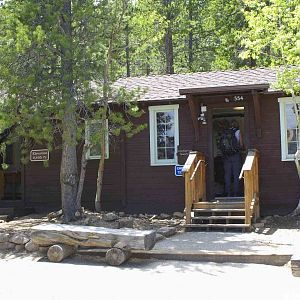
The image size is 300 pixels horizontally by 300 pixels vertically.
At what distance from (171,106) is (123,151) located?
1913 millimetres

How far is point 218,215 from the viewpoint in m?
12.5

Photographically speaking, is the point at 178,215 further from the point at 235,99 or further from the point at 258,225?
the point at 235,99

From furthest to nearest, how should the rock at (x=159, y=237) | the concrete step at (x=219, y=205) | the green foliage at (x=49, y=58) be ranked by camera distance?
1. the concrete step at (x=219, y=205)
2. the green foliage at (x=49, y=58)
3. the rock at (x=159, y=237)

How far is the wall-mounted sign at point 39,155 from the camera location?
15.6m

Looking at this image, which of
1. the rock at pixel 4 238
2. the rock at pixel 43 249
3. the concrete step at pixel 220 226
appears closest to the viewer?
the rock at pixel 43 249

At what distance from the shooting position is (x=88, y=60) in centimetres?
1209

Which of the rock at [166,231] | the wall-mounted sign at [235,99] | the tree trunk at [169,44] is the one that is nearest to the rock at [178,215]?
the rock at [166,231]

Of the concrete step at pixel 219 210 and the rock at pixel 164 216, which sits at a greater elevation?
the concrete step at pixel 219 210

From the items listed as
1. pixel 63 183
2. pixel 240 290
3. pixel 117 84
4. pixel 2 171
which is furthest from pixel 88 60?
pixel 240 290

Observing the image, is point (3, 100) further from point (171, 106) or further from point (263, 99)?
Result: point (263, 99)

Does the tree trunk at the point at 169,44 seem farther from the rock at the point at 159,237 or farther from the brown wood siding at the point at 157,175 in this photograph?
the rock at the point at 159,237

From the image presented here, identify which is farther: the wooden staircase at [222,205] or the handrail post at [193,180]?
the handrail post at [193,180]

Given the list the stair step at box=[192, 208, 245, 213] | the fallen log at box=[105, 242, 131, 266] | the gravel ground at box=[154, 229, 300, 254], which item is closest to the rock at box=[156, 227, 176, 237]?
the gravel ground at box=[154, 229, 300, 254]

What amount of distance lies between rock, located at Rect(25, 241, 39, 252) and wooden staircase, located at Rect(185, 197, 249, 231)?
3.72 m
